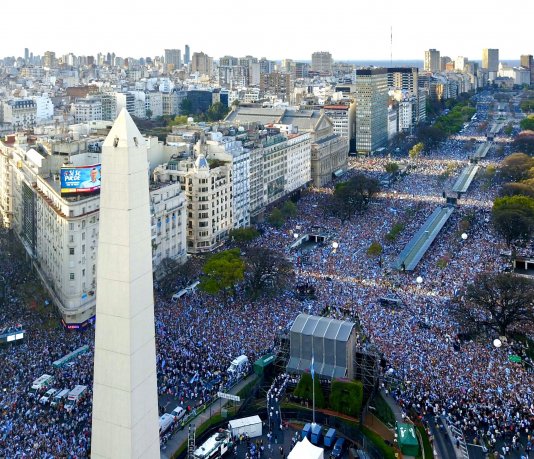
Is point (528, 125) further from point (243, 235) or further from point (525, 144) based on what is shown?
point (243, 235)

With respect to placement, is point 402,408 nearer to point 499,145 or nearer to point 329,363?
point 329,363

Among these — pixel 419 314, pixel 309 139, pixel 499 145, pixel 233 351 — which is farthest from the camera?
pixel 499 145

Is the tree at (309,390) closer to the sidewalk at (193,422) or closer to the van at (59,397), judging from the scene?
the sidewalk at (193,422)

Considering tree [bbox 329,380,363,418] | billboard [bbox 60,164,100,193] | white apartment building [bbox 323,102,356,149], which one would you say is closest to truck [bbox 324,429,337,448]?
tree [bbox 329,380,363,418]

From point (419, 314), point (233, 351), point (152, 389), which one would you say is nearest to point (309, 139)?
point (419, 314)

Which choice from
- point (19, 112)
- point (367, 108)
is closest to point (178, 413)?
point (367, 108)

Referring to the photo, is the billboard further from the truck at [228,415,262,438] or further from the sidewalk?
the truck at [228,415,262,438]
